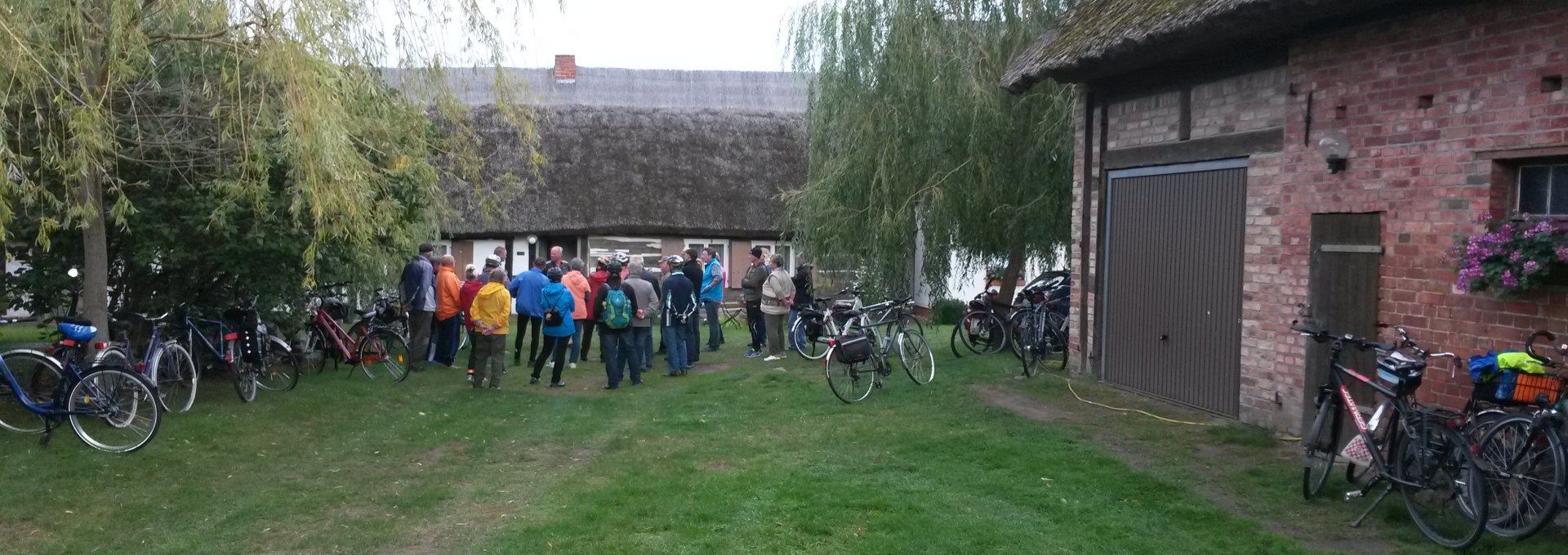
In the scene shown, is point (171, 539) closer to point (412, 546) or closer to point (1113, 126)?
point (412, 546)

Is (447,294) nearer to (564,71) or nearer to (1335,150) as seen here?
(1335,150)

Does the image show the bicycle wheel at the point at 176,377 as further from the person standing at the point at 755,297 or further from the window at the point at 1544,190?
the window at the point at 1544,190

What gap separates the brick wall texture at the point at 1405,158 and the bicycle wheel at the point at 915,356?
3758 mm

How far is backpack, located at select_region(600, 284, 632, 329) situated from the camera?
13.3 metres

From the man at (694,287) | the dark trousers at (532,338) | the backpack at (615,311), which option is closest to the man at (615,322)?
the backpack at (615,311)

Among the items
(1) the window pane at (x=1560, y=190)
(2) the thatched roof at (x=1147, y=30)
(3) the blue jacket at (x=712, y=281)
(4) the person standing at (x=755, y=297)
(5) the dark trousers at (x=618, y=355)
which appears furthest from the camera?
(3) the blue jacket at (x=712, y=281)

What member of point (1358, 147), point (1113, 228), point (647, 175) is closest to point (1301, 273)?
point (1358, 147)

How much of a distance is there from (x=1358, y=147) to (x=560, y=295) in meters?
8.40

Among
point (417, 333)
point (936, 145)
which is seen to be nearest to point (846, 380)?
point (936, 145)

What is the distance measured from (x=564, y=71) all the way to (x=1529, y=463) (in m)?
33.1

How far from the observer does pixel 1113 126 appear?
1159cm

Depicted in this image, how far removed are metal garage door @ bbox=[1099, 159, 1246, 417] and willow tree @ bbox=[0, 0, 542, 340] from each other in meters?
6.05

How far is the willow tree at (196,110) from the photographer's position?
8.37 metres

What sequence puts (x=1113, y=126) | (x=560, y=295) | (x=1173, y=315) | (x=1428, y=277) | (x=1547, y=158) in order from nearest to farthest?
1. (x=1547, y=158)
2. (x=1428, y=277)
3. (x=1173, y=315)
4. (x=1113, y=126)
5. (x=560, y=295)
